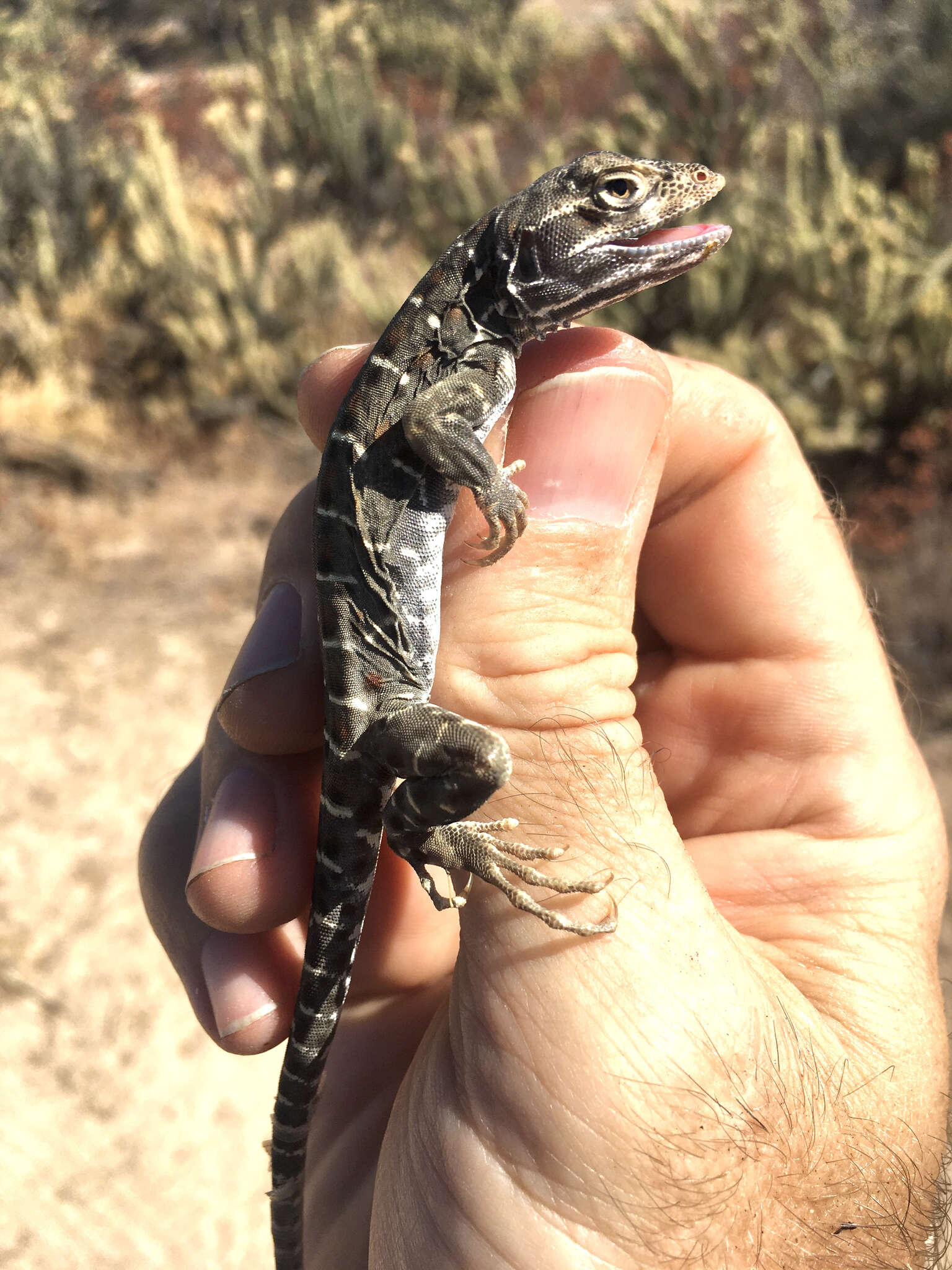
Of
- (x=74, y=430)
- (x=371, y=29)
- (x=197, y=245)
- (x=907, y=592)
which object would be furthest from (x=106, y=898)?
(x=371, y=29)

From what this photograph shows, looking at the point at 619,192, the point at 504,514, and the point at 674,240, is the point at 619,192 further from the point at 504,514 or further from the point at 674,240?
the point at 504,514

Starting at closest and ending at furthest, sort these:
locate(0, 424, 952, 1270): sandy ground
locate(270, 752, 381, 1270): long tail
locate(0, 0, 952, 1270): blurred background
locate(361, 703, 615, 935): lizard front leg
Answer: locate(361, 703, 615, 935): lizard front leg
locate(270, 752, 381, 1270): long tail
locate(0, 424, 952, 1270): sandy ground
locate(0, 0, 952, 1270): blurred background

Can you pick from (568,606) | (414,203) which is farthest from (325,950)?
(414,203)

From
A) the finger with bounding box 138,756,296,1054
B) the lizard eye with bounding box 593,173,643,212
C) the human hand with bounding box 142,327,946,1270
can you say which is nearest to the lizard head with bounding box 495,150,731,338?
the lizard eye with bounding box 593,173,643,212

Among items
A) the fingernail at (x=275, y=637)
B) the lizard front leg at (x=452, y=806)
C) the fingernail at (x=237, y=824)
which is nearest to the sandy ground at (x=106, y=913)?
the fingernail at (x=237, y=824)

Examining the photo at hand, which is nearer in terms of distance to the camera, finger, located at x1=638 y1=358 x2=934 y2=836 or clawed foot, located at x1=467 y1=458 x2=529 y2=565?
clawed foot, located at x1=467 y1=458 x2=529 y2=565

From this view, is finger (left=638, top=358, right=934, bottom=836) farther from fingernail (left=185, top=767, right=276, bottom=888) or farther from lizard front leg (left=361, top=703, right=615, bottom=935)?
fingernail (left=185, top=767, right=276, bottom=888)

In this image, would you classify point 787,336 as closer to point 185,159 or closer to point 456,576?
point 456,576
